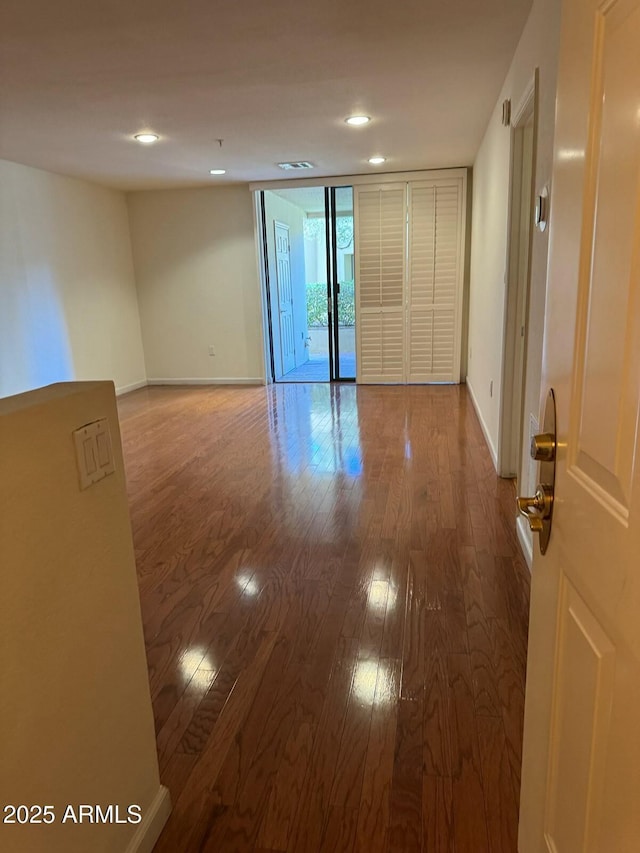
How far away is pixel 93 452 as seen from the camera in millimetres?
1062

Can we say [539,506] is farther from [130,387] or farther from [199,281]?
[130,387]

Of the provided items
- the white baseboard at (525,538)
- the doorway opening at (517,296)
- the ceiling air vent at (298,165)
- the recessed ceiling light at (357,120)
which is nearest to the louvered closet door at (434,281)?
the ceiling air vent at (298,165)

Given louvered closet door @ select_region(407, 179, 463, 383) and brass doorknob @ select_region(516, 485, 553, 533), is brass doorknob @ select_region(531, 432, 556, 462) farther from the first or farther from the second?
louvered closet door @ select_region(407, 179, 463, 383)

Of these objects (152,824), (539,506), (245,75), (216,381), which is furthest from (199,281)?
(539,506)

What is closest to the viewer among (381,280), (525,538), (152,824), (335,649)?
(152,824)

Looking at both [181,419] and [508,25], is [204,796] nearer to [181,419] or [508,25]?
[508,25]

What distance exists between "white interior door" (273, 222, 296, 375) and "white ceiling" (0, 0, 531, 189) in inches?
97.5

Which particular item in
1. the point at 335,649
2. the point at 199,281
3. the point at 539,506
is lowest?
the point at 335,649

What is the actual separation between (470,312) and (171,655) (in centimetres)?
511

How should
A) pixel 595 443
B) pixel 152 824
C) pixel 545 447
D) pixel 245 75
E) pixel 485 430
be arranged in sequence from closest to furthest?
pixel 595 443 → pixel 545 447 → pixel 152 824 → pixel 245 75 → pixel 485 430

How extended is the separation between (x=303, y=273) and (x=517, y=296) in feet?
20.3

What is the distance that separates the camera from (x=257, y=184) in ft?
20.8

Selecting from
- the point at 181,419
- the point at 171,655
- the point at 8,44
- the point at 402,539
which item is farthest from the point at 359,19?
the point at 181,419

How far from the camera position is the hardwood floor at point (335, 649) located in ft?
4.39
